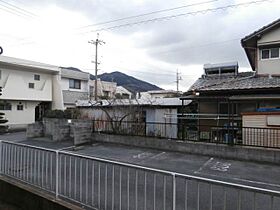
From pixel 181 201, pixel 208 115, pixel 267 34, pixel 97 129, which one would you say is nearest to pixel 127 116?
pixel 97 129

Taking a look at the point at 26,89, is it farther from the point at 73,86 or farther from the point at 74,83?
the point at 74,83

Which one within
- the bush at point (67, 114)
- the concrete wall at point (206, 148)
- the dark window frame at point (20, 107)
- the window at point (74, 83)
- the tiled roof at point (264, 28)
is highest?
the tiled roof at point (264, 28)

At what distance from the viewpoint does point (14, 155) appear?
5.62 meters

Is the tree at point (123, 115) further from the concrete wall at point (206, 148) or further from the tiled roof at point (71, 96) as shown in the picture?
the tiled roof at point (71, 96)

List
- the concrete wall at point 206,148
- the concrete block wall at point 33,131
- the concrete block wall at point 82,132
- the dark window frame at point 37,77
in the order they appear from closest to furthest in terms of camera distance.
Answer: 1. the concrete wall at point 206,148
2. the concrete block wall at point 82,132
3. the concrete block wall at point 33,131
4. the dark window frame at point 37,77

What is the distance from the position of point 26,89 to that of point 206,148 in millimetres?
19638

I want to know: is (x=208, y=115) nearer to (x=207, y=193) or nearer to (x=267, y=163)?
(x=267, y=163)

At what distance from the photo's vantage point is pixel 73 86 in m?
28.6

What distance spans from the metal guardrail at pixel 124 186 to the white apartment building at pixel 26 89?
19862 millimetres

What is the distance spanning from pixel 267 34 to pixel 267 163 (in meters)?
8.65

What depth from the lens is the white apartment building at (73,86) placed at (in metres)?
27.2

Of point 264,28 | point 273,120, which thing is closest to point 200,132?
point 273,120

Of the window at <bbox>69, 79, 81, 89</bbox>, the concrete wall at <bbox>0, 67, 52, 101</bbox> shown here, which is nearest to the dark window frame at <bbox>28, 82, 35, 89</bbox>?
the concrete wall at <bbox>0, 67, 52, 101</bbox>

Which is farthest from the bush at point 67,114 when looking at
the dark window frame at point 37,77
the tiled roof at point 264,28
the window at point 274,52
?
the window at point 274,52
